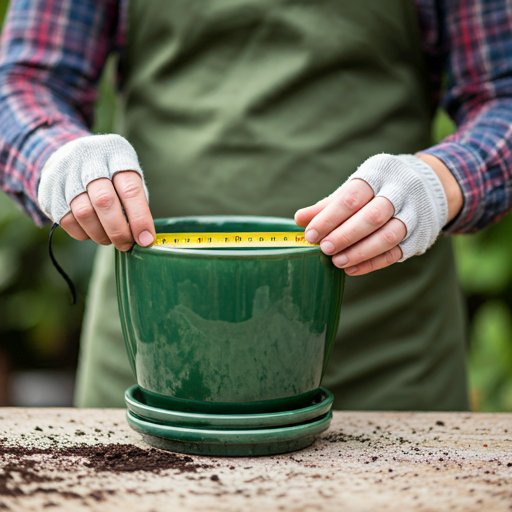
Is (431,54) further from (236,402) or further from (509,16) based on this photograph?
(236,402)

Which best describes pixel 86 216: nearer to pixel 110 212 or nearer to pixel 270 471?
pixel 110 212

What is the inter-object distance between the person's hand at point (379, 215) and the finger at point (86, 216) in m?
0.29

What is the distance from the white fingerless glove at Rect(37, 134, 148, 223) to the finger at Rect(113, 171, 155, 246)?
1 centimetres

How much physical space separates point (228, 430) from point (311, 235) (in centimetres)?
28

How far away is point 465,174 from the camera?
107 cm

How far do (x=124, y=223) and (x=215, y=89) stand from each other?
0.56 metres

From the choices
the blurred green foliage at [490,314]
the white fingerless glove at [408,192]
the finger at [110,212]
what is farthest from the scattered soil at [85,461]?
the blurred green foliage at [490,314]

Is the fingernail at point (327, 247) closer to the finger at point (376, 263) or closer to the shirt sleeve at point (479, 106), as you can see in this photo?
the finger at point (376, 263)

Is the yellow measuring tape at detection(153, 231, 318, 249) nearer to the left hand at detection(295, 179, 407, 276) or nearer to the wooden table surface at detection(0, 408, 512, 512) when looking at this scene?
the left hand at detection(295, 179, 407, 276)

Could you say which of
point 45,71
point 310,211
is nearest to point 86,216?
point 310,211

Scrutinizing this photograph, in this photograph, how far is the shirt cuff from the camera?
3.49ft

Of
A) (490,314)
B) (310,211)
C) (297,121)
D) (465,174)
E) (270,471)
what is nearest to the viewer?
(270,471)

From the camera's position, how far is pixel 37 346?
9.91 ft

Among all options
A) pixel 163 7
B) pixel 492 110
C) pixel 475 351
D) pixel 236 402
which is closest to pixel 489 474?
pixel 236 402
